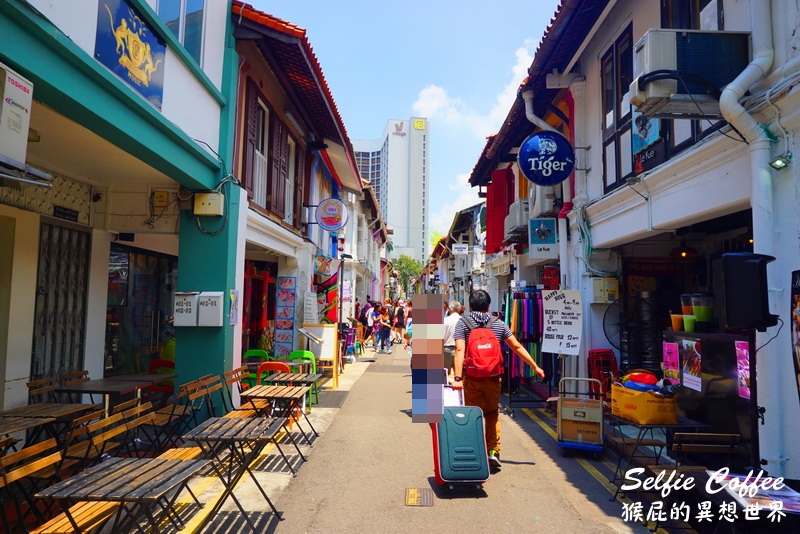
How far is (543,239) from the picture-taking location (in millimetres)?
A: 10062

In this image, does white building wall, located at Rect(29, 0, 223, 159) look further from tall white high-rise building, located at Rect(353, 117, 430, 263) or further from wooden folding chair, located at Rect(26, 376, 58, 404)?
tall white high-rise building, located at Rect(353, 117, 430, 263)

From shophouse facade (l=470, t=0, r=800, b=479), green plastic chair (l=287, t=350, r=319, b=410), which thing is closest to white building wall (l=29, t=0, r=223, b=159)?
green plastic chair (l=287, t=350, r=319, b=410)

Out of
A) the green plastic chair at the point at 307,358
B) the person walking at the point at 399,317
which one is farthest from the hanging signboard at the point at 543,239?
the person walking at the point at 399,317

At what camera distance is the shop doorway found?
793 centimetres

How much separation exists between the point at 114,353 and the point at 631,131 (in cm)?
856

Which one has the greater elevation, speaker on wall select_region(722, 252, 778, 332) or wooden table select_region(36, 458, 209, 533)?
speaker on wall select_region(722, 252, 778, 332)

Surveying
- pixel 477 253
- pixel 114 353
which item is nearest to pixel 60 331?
pixel 114 353

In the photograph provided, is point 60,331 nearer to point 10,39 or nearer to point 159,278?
point 159,278

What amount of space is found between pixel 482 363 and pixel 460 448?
2.90 feet

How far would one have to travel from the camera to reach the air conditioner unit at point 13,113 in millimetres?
3156

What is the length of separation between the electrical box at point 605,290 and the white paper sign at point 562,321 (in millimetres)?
543

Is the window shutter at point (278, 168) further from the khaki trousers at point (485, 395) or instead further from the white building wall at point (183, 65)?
the khaki trousers at point (485, 395)

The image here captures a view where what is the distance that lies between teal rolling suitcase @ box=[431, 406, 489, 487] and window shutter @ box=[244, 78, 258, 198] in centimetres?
498

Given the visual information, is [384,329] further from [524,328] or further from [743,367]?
[743,367]
